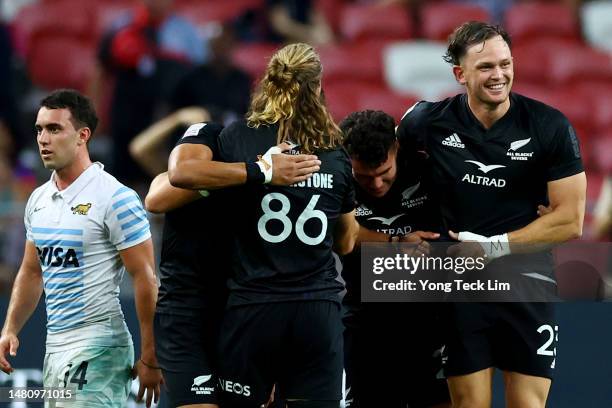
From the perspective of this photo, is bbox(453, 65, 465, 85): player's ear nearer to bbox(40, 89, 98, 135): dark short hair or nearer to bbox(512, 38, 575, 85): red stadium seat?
bbox(40, 89, 98, 135): dark short hair

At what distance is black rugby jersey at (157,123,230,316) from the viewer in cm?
532

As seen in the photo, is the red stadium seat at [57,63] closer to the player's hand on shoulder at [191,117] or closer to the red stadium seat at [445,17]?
the player's hand on shoulder at [191,117]

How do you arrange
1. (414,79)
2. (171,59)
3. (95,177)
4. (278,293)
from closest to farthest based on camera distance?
(278,293), (95,177), (171,59), (414,79)

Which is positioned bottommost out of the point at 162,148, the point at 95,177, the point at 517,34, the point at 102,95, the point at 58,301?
the point at 58,301

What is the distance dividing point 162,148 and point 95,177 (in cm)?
364

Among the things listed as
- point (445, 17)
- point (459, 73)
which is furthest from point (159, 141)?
point (445, 17)

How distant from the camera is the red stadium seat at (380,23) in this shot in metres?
12.1

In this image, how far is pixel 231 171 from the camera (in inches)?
193

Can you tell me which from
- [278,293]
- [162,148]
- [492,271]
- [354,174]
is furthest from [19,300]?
[162,148]

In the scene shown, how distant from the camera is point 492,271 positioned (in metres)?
5.56

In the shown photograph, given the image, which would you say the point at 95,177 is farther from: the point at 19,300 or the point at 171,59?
the point at 171,59

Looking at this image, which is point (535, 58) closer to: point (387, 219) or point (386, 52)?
point (386, 52)

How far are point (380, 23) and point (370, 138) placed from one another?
6.79 metres

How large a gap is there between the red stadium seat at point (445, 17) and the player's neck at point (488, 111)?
6490 millimetres
